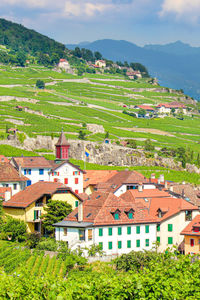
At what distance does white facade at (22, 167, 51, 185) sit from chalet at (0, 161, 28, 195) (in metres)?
3.09

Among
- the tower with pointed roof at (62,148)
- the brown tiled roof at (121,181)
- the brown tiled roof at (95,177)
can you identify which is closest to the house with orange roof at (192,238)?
the brown tiled roof at (121,181)

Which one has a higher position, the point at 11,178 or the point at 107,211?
the point at 11,178

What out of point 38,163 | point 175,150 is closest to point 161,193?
point 38,163

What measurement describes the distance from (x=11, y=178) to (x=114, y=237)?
23.5m

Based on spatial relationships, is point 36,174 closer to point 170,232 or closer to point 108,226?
point 170,232

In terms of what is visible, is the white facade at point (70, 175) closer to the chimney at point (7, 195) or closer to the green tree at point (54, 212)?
the chimney at point (7, 195)

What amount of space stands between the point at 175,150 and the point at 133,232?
85.2 m

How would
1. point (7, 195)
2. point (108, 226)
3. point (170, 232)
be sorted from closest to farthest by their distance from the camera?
1. point (108, 226)
2. point (170, 232)
3. point (7, 195)

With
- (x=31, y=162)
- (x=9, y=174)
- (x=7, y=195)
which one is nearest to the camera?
(x=7, y=195)

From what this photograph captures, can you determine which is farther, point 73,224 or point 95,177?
point 95,177

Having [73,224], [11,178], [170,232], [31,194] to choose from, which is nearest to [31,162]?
[11,178]

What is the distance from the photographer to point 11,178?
3231 inches

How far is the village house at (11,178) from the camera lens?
8156 centimetres

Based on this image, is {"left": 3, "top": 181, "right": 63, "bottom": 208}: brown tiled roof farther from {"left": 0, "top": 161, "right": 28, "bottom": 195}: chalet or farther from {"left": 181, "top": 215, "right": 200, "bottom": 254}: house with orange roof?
{"left": 181, "top": 215, "right": 200, "bottom": 254}: house with orange roof
